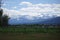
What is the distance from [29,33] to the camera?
4.27 metres

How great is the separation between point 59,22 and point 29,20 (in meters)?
0.64

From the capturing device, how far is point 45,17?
14.1 feet

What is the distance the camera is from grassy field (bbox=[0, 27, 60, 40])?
4.22 metres

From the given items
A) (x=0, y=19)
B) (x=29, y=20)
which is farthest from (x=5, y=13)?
(x=29, y=20)

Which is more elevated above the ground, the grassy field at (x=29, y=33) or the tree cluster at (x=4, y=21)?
the tree cluster at (x=4, y=21)

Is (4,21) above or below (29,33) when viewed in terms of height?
above

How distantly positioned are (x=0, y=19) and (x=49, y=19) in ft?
3.43

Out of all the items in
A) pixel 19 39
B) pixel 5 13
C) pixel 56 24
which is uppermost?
pixel 5 13

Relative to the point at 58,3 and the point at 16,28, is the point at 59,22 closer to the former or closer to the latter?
the point at 58,3

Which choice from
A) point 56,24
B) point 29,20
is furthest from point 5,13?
point 56,24

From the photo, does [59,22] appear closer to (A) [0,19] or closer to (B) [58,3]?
(B) [58,3]

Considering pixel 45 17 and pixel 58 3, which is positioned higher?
pixel 58 3

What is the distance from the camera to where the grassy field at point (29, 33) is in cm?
422

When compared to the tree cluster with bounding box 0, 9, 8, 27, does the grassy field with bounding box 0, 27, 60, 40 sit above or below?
below
